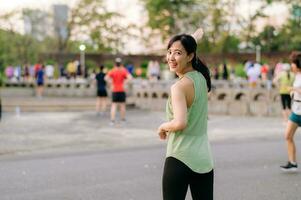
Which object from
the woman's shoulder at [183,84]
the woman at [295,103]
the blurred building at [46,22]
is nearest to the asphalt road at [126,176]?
the woman at [295,103]

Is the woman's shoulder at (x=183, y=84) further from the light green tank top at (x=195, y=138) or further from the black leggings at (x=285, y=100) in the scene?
the black leggings at (x=285, y=100)

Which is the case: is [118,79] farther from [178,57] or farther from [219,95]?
[178,57]

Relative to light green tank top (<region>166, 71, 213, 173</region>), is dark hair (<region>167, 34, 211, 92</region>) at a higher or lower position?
higher

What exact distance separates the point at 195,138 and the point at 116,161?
5.95 metres

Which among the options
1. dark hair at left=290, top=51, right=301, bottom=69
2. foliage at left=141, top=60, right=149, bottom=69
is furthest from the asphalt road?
foliage at left=141, top=60, right=149, bottom=69

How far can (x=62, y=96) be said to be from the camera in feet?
98.4

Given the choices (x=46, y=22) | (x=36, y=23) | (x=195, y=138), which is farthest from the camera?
(x=46, y=22)

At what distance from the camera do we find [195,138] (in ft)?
11.8

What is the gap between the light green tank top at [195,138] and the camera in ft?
11.7

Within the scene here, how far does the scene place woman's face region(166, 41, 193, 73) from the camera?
3592mm

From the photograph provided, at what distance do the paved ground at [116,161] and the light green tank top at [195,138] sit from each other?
3.01 meters

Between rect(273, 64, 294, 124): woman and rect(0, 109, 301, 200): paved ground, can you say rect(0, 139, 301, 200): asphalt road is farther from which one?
rect(273, 64, 294, 124): woman

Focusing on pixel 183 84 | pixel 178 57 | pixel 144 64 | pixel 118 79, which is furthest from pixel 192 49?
pixel 144 64

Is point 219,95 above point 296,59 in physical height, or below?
below
